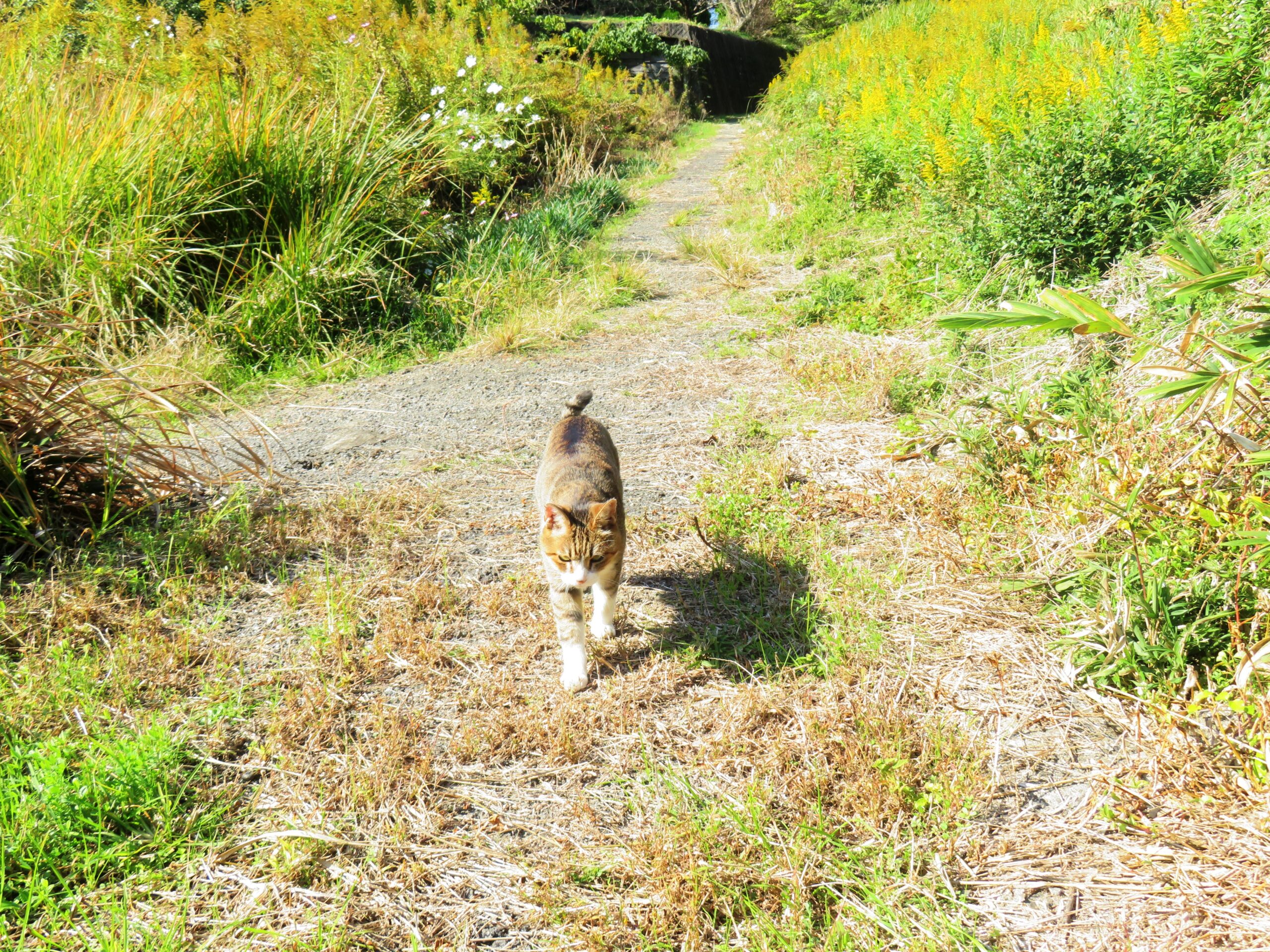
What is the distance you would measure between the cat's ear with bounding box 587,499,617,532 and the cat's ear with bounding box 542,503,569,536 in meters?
0.09

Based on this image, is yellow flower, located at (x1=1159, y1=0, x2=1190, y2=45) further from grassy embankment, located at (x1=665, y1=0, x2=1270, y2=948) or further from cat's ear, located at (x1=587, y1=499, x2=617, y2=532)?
cat's ear, located at (x1=587, y1=499, x2=617, y2=532)

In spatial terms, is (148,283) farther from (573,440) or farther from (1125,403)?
(1125,403)

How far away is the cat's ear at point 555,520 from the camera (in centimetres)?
273

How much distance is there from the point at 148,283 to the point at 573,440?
395 cm

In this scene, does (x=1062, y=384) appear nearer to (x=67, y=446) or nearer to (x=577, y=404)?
(x=577, y=404)

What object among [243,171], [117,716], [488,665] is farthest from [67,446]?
[243,171]

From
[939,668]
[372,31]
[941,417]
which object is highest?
[372,31]

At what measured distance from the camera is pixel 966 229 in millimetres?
5422

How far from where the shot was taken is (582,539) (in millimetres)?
2723

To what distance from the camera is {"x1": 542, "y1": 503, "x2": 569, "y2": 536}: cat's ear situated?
2.73 m

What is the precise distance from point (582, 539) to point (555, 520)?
127mm

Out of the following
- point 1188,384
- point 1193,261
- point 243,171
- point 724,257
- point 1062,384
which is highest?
point 243,171

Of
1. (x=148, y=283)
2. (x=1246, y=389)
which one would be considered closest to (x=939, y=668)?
(x=1246, y=389)

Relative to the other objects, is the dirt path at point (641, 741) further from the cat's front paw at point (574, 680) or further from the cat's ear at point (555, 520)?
the cat's ear at point (555, 520)
